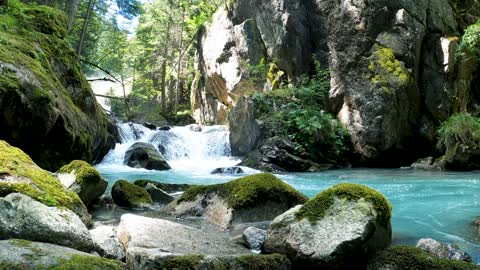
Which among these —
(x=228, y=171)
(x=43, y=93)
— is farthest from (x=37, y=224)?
(x=228, y=171)

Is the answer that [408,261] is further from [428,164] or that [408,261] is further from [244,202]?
[428,164]

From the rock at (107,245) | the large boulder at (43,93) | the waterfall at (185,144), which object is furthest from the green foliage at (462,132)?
the rock at (107,245)

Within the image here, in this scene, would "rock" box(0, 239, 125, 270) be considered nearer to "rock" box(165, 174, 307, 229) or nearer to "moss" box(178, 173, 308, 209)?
"rock" box(165, 174, 307, 229)

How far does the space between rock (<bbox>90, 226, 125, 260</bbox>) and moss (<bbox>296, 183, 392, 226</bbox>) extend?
181cm

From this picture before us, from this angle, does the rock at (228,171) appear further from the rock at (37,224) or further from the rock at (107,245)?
the rock at (37,224)

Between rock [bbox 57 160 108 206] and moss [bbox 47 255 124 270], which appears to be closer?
moss [bbox 47 255 124 270]

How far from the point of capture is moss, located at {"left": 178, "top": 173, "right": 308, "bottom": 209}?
18.7 ft

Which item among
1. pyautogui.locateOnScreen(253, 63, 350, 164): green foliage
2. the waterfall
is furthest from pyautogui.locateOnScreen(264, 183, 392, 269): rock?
the waterfall

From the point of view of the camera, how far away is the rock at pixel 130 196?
6.79 m

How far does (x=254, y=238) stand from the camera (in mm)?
4574

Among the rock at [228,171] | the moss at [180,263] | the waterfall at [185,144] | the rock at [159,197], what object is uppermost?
the waterfall at [185,144]

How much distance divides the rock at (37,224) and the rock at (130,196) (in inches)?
117

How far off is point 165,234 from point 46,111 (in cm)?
532

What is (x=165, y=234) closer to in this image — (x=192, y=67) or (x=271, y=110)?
(x=271, y=110)
